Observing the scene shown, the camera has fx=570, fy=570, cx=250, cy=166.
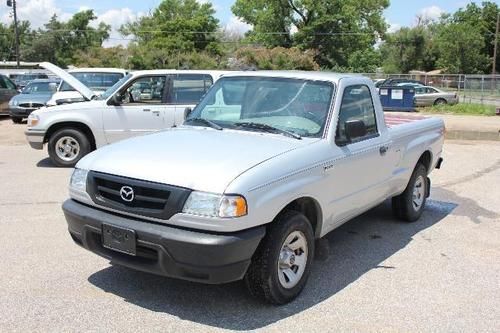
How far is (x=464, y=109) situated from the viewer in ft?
86.9

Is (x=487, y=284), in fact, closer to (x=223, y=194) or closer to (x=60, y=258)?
(x=223, y=194)

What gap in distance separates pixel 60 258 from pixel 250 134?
2.12 m

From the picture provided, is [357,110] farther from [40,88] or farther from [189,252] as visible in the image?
[40,88]

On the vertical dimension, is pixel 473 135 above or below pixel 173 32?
below

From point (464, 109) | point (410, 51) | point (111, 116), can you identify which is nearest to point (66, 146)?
point (111, 116)

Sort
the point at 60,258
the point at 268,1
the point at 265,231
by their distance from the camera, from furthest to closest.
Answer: the point at 268,1, the point at 60,258, the point at 265,231

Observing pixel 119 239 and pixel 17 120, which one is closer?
pixel 119 239

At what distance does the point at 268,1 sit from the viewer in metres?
66.9

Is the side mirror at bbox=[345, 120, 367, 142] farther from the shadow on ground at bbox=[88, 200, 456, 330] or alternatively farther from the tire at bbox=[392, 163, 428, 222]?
the tire at bbox=[392, 163, 428, 222]

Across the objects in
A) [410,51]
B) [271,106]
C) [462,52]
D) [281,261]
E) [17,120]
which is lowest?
[281,261]

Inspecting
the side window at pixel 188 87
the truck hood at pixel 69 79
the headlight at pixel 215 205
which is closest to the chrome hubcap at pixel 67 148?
the truck hood at pixel 69 79

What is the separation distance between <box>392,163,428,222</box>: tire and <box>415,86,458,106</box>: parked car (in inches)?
958

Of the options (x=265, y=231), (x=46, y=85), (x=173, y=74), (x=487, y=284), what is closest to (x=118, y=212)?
(x=265, y=231)

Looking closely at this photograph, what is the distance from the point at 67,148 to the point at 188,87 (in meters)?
2.49
